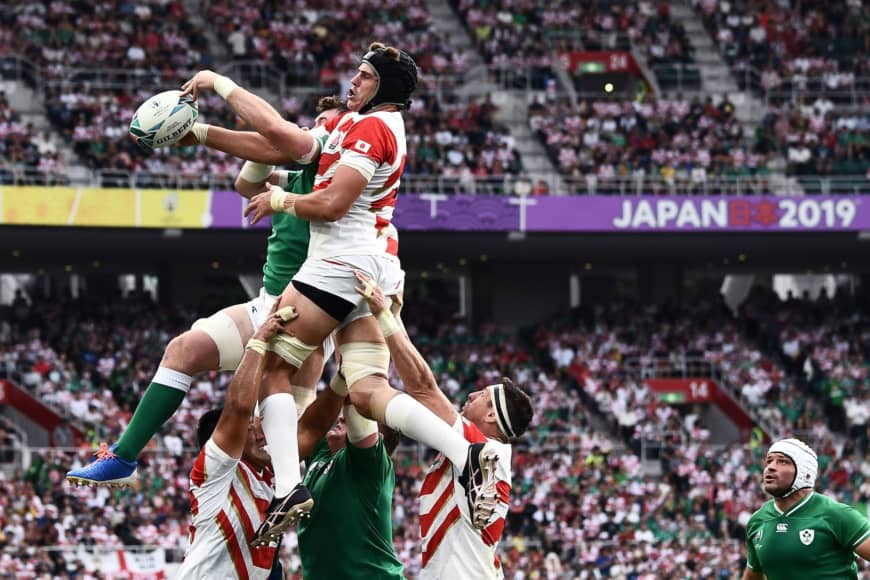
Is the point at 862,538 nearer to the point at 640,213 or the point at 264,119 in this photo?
the point at 264,119

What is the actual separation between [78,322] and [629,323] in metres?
10.4

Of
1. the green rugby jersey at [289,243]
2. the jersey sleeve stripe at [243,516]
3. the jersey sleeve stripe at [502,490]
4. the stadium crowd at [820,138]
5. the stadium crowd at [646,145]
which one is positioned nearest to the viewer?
the jersey sleeve stripe at [502,490]

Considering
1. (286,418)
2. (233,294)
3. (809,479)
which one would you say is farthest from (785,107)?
(286,418)

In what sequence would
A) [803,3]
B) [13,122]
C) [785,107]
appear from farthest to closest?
[803,3] → [785,107] → [13,122]

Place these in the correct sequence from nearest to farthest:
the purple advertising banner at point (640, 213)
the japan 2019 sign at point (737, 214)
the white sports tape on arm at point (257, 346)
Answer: the white sports tape on arm at point (257, 346) < the purple advertising banner at point (640, 213) < the japan 2019 sign at point (737, 214)

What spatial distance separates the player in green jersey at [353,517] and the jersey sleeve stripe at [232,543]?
0.92 feet

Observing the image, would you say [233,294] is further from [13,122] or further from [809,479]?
[809,479]

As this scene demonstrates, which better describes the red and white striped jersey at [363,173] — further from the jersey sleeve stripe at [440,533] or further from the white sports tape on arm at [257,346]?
the jersey sleeve stripe at [440,533]

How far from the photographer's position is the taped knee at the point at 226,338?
7.70 meters

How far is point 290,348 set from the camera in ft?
24.1

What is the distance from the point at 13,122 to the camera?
2689cm

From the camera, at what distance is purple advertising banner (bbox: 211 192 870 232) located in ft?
93.4

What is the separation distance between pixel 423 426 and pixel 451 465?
0.26 m

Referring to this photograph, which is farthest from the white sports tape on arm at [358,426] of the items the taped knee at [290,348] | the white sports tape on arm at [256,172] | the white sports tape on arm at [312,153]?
the white sports tape on arm at [256,172]
